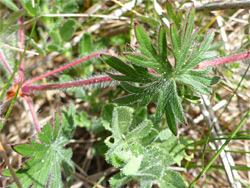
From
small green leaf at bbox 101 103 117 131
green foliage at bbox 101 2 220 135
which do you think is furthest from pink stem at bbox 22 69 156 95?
small green leaf at bbox 101 103 117 131

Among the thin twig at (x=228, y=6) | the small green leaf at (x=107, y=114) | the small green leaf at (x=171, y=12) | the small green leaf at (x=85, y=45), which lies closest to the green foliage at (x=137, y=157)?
the small green leaf at (x=107, y=114)

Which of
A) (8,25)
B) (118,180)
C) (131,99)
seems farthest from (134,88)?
(8,25)

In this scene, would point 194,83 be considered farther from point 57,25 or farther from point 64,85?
point 57,25

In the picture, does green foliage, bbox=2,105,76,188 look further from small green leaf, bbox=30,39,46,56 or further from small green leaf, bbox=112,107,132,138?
small green leaf, bbox=30,39,46,56

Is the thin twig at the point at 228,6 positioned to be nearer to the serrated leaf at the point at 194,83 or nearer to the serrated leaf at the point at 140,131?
the serrated leaf at the point at 194,83

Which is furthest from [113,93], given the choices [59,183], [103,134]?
[59,183]

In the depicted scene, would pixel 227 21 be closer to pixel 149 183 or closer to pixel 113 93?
pixel 113 93
